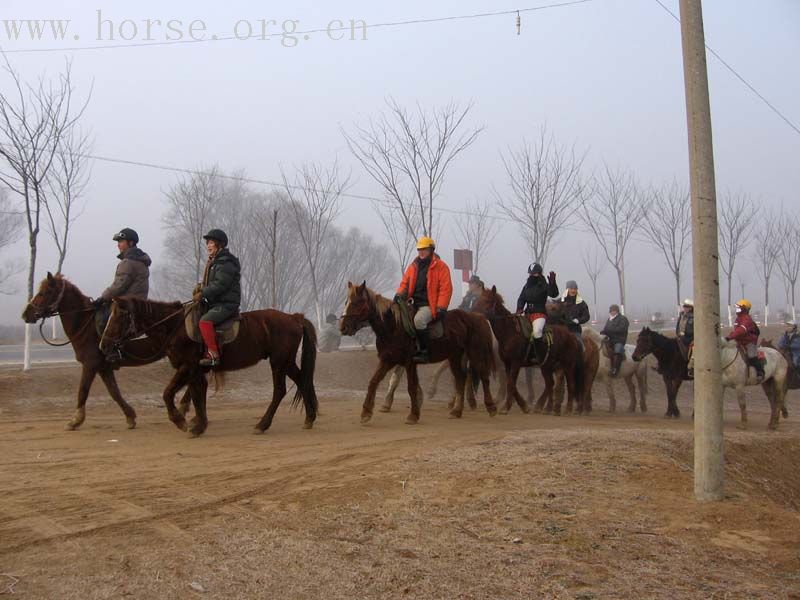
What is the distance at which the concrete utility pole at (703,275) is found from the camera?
6383 millimetres

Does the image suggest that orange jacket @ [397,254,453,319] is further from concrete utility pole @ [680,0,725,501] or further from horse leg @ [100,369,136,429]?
concrete utility pole @ [680,0,725,501]

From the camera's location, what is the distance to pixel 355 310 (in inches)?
445

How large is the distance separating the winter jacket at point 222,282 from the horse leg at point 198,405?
108 cm

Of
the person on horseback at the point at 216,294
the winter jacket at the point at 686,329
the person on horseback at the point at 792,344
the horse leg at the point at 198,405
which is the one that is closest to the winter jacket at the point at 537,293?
the winter jacket at the point at 686,329

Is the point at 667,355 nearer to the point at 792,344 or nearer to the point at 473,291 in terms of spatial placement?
the point at 473,291

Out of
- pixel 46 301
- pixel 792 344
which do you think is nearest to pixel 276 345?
pixel 46 301

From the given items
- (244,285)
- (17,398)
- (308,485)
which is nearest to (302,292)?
(244,285)

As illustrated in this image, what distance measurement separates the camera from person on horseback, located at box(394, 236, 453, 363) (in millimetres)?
12000

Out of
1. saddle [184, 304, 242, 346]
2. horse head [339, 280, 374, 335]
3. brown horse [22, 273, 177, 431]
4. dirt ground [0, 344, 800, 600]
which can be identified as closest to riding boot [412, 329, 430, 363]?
horse head [339, 280, 374, 335]

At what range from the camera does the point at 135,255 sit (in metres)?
11.5

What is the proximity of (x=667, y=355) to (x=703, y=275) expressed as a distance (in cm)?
1046

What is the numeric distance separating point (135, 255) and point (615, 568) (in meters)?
8.92

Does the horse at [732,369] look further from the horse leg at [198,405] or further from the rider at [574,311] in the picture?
the horse leg at [198,405]

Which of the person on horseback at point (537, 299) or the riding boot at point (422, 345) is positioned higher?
the person on horseback at point (537, 299)
